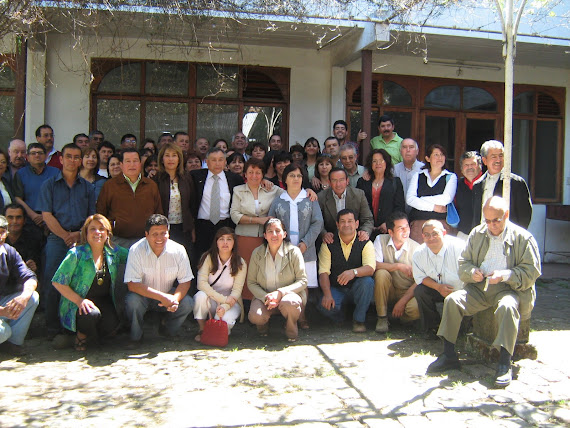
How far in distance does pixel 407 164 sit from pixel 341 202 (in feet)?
3.67

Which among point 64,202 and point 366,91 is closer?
point 64,202

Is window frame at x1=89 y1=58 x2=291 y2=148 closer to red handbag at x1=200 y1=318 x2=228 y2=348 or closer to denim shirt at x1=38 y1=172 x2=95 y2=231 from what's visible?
denim shirt at x1=38 y1=172 x2=95 y2=231

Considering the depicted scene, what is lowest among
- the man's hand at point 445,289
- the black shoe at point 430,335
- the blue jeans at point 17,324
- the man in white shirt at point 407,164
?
the black shoe at point 430,335

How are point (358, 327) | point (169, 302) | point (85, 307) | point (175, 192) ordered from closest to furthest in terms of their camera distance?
point (85, 307)
point (169, 302)
point (358, 327)
point (175, 192)

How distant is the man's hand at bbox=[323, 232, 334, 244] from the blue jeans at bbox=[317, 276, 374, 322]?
0.48 m

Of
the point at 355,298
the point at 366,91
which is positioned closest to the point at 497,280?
the point at 355,298

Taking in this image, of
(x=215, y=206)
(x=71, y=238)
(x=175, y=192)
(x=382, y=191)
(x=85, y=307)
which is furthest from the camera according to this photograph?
(x=382, y=191)

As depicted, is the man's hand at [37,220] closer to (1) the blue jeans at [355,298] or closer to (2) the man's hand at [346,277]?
(1) the blue jeans at [355,298]

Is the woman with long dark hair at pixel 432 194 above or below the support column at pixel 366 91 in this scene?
below

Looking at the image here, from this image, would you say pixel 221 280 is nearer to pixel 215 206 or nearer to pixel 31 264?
pixel 215 206

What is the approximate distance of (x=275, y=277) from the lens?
17.6 ft

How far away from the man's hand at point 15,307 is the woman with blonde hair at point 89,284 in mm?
296

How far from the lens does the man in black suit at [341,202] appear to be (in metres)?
5.86

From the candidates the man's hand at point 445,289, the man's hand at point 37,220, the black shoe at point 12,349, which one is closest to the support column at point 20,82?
the man's hand at point 37,220
